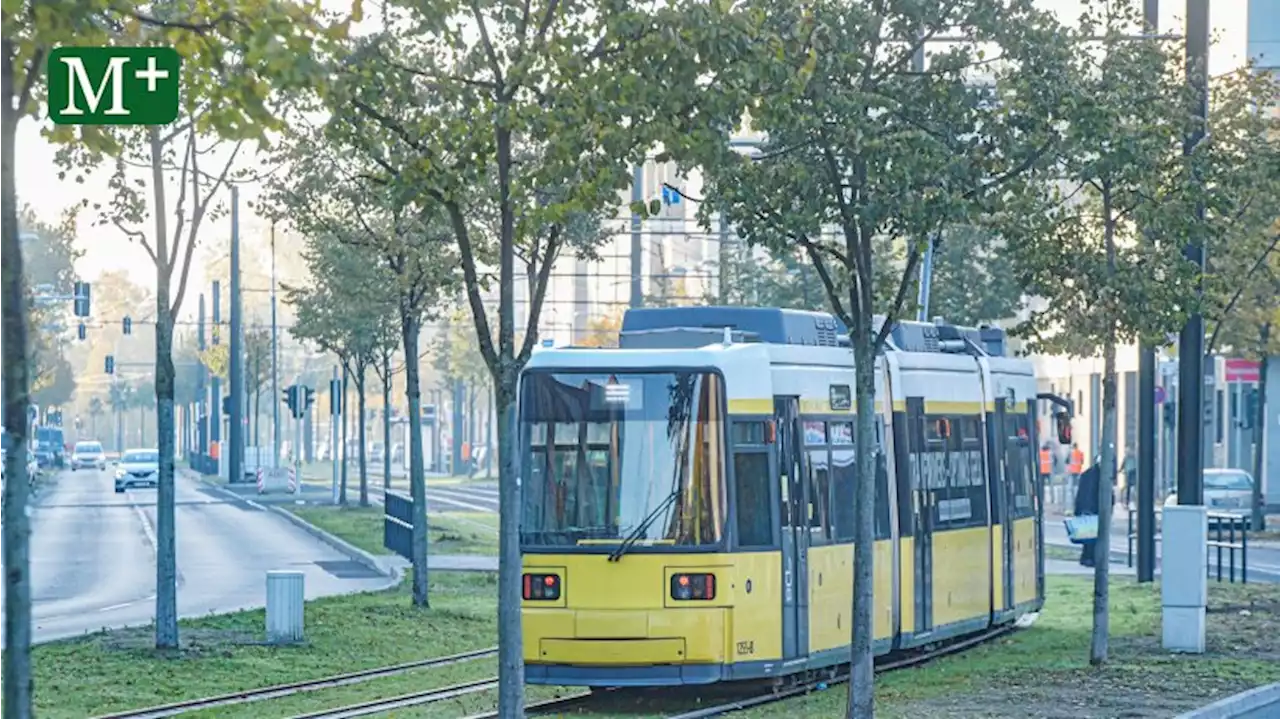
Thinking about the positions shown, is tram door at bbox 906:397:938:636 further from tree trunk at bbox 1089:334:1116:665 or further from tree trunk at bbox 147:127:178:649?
tree trunk at bbox 147:127:178:649

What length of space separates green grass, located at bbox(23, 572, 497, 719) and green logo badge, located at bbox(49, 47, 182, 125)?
10.3 metres

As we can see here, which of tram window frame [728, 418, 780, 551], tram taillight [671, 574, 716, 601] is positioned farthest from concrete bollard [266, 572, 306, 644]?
tram taillight [671, 574, 716, 601]

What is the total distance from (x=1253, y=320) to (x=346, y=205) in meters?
24.1

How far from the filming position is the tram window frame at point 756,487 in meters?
19.6

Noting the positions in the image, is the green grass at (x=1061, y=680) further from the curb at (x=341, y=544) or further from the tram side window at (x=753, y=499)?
the curb at (x=341, y=544)

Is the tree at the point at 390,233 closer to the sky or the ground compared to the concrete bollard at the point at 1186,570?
closer to the sky

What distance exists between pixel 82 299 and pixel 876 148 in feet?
215

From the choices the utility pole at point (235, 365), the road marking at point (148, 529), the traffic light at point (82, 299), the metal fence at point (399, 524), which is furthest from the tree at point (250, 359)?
the metal fence at point (399, 524)

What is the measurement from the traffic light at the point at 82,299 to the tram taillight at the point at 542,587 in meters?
61.2

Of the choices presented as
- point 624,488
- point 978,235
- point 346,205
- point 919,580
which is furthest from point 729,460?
point 978,235

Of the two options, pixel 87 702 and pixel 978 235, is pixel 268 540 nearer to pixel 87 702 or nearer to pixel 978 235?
pixel 978 235

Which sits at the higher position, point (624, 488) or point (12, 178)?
point (12, 178)

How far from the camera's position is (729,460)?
64.1 ft

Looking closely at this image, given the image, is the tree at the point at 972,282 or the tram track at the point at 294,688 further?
the tree at the point at 972,282
